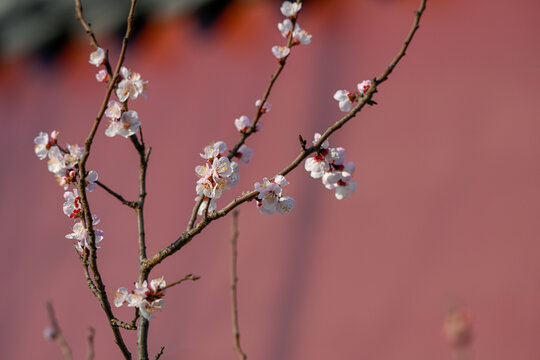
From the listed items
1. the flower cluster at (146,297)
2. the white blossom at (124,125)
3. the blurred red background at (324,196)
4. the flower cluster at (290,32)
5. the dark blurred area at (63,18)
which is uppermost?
the dark blurred area at (63,18)

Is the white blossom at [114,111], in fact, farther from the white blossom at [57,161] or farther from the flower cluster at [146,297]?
the flower cluster at [146,297]

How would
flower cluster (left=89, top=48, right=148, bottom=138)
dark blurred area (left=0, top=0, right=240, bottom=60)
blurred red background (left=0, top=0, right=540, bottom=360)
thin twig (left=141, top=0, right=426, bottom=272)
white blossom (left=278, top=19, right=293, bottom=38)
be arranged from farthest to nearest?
dark blurred area (left=0, top=0, right=240, bottom=60) < blurred red background (left=0, top=0, right=540, bottom=360) < white blossom (left=278, top=19, right=293, bottom=38) < flower cluster (left=89, top=48, right=148, bottom=138) < thin twig (left=141, top=0, right=426, bottom=272)

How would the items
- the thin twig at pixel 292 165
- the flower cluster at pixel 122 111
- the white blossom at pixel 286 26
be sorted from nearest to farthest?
the thin twig at pixel 292 165 → the flower cluster at pixel 122 111 → the white blossom at pixel 286 26

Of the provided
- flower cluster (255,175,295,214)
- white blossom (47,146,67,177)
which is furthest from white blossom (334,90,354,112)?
white blossom (47,146,67,177)

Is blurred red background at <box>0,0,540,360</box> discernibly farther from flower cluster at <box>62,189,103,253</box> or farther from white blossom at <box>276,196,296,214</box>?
flower cluster at <box>62,189,103,253</box>

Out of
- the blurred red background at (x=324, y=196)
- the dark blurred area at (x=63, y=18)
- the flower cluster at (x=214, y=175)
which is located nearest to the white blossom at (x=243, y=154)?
the flower cluster at (x=214, y=175)
